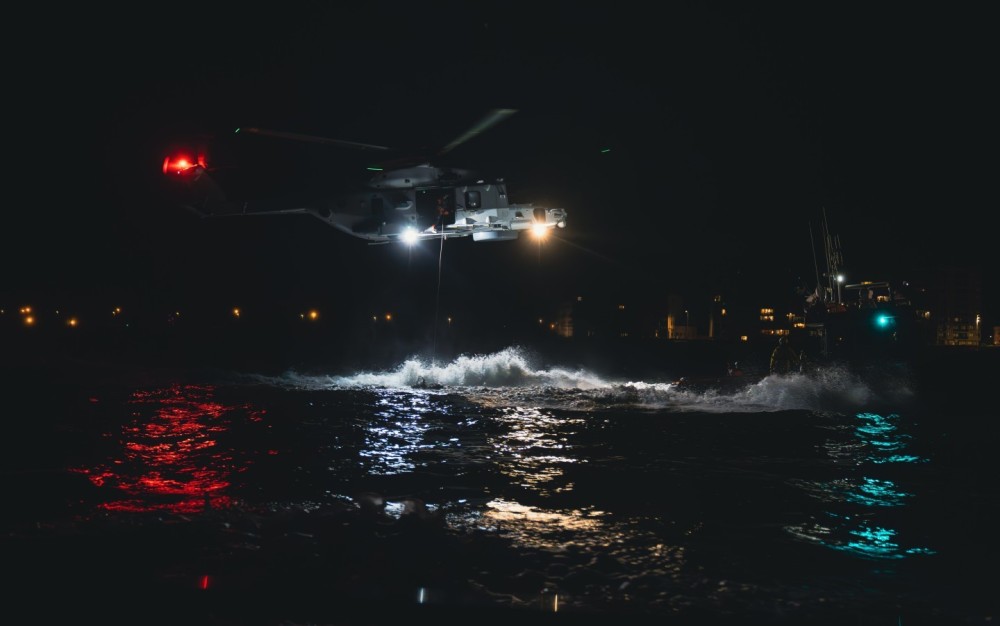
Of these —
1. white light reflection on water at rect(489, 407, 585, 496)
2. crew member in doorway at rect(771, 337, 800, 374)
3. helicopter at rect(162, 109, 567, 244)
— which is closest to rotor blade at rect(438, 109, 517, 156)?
helicopter at rect(162, 109, 567, 244)

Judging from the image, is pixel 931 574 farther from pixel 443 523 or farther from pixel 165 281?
pixel 165 281

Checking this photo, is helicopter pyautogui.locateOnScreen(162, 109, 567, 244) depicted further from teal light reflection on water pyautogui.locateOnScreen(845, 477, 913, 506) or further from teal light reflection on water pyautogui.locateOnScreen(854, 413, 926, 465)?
teal light reflection on water pyautogui.locateOnScreen(845, 477, 913, 506)

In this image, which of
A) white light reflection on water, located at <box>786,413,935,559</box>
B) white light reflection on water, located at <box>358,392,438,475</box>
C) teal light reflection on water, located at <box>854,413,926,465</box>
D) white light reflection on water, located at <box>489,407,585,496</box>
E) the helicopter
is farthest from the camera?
the helicopter

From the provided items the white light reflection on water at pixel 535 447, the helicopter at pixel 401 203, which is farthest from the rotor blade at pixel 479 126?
Answer: the white light reflection on water at pixel 535 447

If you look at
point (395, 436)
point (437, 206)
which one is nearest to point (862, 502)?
point (395, 436)

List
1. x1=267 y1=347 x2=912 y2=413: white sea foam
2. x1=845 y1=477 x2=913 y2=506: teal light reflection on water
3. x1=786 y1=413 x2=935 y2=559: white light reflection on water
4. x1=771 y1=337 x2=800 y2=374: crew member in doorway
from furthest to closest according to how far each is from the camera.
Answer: x1=771 y1=337 x2=800 y2=374: crew member in doorway, x1=267 y1=347 x2=912 y2=413: white sea foam, x1=845 y1=477 x2=913 y2=506: teal light reflection on water, x1=786 y1=413 x2=935 y2=559: white light reflection on water

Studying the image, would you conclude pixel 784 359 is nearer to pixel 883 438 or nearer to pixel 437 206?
pixel 883 438
